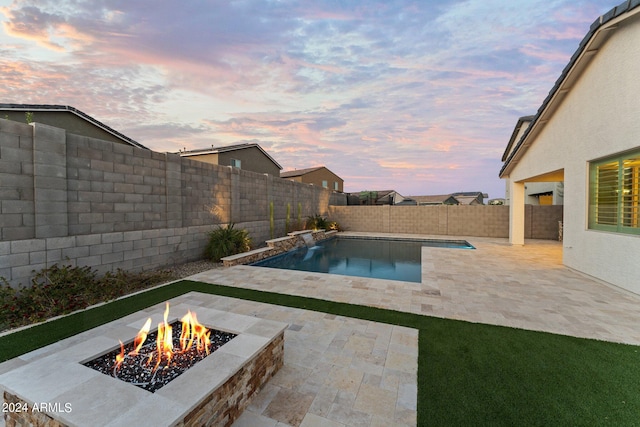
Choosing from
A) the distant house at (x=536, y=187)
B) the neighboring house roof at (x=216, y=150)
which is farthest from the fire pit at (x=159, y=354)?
the distant house at (x=536, y=187)

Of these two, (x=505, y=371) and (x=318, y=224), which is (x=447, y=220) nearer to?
(x=318, y=224)

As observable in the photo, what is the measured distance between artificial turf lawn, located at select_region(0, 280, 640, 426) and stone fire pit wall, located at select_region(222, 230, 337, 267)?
3891 mm

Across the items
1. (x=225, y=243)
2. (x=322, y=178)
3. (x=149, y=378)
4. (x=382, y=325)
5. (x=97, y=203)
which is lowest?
(x=382, y=325)

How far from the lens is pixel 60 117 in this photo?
417 inches

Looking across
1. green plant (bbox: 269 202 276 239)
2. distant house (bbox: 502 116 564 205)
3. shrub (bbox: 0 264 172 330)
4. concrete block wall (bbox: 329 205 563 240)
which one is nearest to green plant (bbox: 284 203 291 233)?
green plant (bbox: 269 202 276 239)

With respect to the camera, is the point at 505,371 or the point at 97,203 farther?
the point at 97,203

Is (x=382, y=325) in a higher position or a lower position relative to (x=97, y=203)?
lower

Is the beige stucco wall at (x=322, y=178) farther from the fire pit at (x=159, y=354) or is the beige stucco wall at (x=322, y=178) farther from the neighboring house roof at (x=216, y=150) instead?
the fire pit at (x=159, y=354)

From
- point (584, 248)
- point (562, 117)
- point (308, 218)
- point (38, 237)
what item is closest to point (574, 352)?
point (584, 248)

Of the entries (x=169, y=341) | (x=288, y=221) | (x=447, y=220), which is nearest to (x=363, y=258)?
(x=288, y=221)

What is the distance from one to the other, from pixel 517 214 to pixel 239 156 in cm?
1741

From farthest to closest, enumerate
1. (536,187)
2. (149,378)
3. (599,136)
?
(536,187) < (599,136) < (149,378)

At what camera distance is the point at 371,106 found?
48.2 ft

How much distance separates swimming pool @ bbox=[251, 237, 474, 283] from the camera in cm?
872
